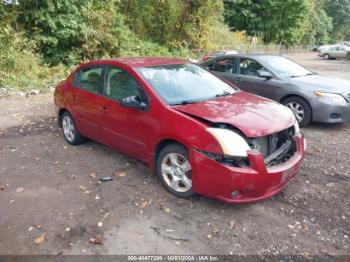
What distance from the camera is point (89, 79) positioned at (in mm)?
5508

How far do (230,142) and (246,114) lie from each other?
2.02 ft

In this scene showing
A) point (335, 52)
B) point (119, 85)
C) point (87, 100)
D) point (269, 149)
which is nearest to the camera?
point (269, 149)

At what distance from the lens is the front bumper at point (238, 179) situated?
11.6 feet

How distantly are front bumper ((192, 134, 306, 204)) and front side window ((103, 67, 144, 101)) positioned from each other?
131 cm

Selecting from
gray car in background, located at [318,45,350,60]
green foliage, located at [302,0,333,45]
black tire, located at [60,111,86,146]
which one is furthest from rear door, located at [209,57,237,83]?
green foliage, located at [302,0,333,45]

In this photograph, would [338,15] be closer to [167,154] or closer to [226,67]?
[226,67]

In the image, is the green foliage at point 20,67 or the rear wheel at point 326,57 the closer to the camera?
the green foliage at point 20,67

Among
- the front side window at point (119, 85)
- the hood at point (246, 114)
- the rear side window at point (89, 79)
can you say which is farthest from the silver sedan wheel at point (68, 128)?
the hood at point (246, 114)

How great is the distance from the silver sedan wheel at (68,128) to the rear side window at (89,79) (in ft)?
2.35

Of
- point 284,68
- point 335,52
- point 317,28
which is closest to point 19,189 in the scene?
point 284,68

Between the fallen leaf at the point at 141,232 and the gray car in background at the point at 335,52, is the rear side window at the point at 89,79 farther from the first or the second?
the gray car in background at the point at 335,52

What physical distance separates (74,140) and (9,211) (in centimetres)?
222

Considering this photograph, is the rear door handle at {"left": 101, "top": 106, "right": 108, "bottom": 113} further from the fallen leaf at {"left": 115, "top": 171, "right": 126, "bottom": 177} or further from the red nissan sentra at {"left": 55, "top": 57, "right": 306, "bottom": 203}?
the fallen leaf at {"left": 115, "top": 171, "right": 126, "bottom": 177}

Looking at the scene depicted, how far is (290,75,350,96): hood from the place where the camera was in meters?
6.78
